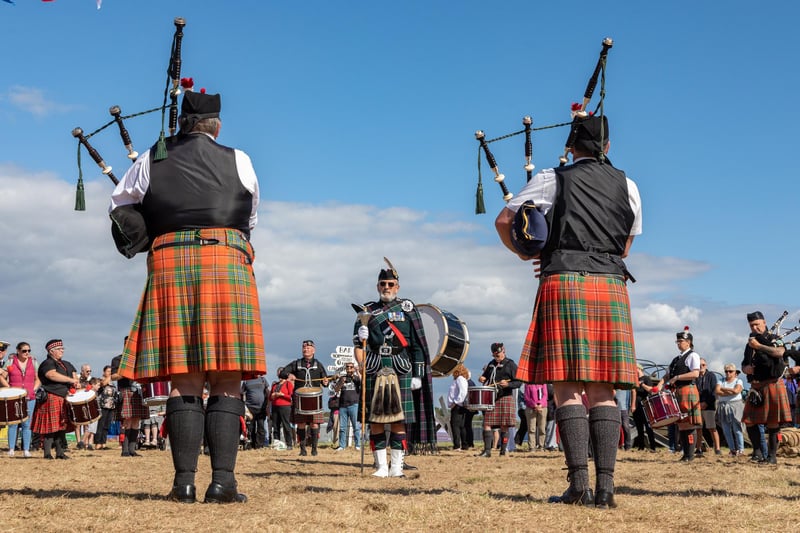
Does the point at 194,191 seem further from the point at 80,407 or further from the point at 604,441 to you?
the point at 80,407

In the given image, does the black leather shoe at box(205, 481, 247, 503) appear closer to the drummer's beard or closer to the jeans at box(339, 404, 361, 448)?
the drummer's beard

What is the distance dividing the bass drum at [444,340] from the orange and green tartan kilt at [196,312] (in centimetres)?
730

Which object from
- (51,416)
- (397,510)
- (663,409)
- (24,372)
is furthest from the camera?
(24,372)

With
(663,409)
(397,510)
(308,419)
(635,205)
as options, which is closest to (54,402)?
(308,419)

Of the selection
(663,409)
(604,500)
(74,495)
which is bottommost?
(604,500)

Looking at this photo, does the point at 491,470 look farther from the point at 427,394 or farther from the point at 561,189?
the point at 561,189

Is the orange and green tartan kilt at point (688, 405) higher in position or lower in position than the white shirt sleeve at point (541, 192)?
lower

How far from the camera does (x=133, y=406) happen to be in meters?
13.5

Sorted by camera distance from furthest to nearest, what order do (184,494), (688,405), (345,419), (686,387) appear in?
(345,419)
(686,387)
(688,405)
(184,494)

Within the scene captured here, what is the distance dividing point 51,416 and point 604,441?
32.7 ft

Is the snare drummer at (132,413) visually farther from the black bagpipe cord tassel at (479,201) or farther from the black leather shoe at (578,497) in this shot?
the black leather shoe at (578,497)

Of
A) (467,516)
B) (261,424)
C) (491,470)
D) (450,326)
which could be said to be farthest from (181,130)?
(261,424)

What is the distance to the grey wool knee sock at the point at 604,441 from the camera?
187 inches

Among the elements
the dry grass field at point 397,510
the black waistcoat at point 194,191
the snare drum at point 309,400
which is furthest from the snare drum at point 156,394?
→ the black waistcoat at point 194,191
